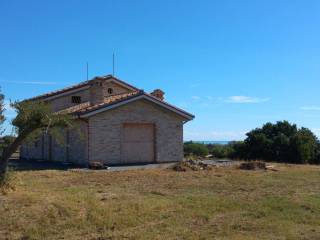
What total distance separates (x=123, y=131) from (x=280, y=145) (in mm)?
12190

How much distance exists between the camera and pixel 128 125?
93.0ft

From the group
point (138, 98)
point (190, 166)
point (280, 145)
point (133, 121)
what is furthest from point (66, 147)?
point (280, 145)

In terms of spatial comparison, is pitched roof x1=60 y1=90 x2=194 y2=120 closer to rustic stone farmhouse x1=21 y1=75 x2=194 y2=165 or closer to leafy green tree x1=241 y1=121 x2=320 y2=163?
rustic stone farmhouse x1=21 y1=75 x2=194 y2=165

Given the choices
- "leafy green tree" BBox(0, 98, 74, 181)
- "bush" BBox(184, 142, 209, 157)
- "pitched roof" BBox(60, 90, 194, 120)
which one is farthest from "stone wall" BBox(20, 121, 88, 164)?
"bush" BBox(184, 142, 209, 157)

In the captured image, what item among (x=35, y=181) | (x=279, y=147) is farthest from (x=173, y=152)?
(x=35, y=181)

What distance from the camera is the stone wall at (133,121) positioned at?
2700cm

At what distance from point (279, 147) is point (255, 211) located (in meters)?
23.5

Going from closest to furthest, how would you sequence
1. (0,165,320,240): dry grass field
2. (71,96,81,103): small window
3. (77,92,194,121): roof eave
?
(0,165,320,240): dry grass field → (77,92,194,121): roof eave → (71,96,81,103): small window

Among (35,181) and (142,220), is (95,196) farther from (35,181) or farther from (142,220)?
(35,181)

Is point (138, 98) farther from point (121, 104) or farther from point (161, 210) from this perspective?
point (161, 210)

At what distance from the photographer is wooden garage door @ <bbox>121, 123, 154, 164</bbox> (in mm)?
28078

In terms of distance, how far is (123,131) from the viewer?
28062mm

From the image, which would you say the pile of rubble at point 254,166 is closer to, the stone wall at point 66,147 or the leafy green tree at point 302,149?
the stone wall at point 66,147

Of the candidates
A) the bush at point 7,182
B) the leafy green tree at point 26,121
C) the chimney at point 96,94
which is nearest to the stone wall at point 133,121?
the chimney at point 96,94
